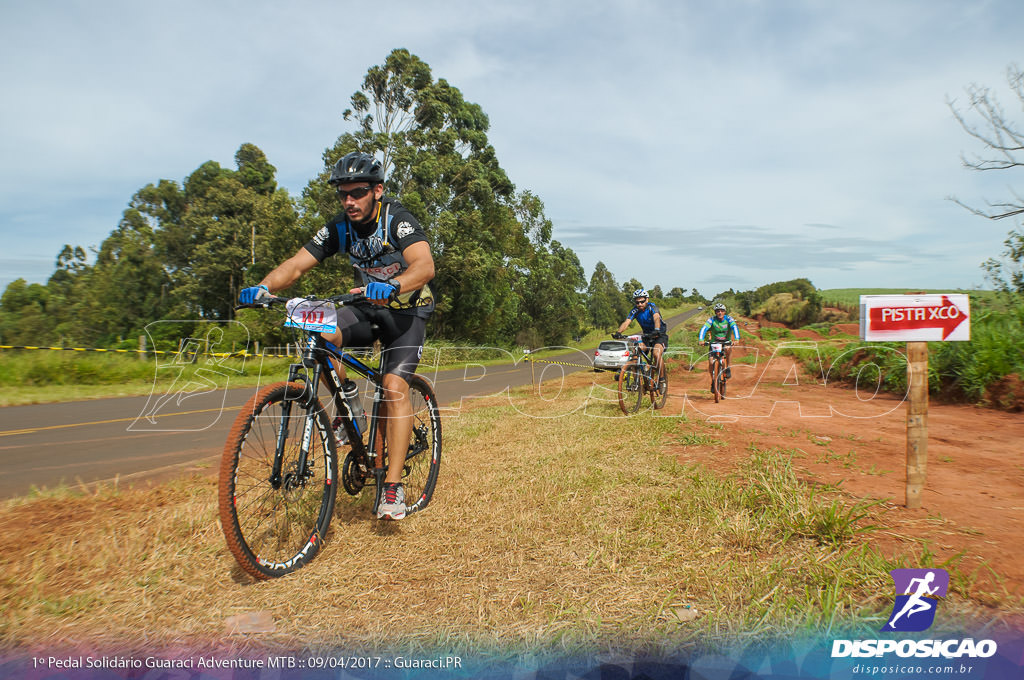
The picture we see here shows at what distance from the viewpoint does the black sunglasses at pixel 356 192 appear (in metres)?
3.40

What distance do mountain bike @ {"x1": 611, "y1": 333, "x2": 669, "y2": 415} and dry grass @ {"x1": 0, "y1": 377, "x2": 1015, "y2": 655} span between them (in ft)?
16.4

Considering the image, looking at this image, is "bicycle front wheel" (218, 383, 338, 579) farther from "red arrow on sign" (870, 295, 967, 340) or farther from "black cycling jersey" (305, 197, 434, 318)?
"red arrow on sign" (870, 295, 967, 340)

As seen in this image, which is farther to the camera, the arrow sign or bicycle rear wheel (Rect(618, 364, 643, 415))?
bicycle rear wheel (Rect(618, 364, 643, 415))

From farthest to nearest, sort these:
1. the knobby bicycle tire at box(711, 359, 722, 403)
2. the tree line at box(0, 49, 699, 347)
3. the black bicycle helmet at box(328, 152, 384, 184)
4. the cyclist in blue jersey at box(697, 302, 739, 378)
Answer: the tree line at box(0, 49, 699, 347) < the cyclist in blue jersey at box(697, 302, 739, 378) < the knobby bicycle tire at box(711, 359, 722, 403) < the black bicycle helmet at box(328, 152, 384, 184)

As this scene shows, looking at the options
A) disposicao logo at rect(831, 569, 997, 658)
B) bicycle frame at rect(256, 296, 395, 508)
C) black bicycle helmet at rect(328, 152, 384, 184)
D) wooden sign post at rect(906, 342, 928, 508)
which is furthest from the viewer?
wooden sign post at rect(906, 342, 928, 508)

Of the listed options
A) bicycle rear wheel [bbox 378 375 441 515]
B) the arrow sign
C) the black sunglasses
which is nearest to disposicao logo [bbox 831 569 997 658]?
the arrow sign

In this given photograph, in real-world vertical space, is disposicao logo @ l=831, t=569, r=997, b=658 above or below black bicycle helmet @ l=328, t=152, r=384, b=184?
below

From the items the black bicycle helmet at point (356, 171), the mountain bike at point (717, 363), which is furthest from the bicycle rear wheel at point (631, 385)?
the black bicycle helmet at point (356, 171)

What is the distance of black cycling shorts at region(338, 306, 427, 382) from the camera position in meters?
3.62

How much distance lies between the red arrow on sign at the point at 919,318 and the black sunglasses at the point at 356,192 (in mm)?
3433

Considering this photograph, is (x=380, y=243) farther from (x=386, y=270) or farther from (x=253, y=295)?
(x=253, y=295)

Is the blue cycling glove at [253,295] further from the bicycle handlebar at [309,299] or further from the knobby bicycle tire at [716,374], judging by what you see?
the knobby bicycle tire at [716,374]

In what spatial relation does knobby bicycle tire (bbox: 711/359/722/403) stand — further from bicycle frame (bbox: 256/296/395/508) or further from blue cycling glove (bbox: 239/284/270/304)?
blue cycling glove (bbox: 239/284/270/304)

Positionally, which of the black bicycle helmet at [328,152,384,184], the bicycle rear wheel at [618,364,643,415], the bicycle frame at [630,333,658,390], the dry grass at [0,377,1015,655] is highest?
the black bicycle helmet at [328,152,384,184]
